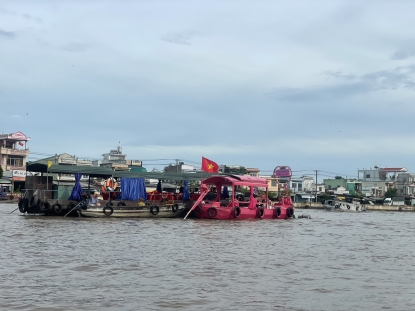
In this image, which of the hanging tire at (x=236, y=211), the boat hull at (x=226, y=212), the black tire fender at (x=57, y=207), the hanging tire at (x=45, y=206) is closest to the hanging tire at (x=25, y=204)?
the hanging tire at (x=45, y=206)

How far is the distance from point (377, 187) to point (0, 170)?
51091 mm

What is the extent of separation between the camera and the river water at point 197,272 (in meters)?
8.21

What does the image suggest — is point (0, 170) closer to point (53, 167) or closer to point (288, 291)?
point (53, 167)

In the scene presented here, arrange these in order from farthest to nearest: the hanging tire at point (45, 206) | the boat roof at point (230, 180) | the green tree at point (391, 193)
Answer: the green tree at point (391, 193)
the boat roof at point (230, 180)
the hanging tire at point (45, 206)

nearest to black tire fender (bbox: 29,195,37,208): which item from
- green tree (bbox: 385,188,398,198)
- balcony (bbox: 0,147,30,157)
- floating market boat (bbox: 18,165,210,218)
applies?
floating market boat (bbox: 18,165,210,218)

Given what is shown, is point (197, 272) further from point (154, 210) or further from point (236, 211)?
point (154, 210)

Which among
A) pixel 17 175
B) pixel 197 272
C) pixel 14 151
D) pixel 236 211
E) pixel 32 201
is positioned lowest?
pixel 197 272

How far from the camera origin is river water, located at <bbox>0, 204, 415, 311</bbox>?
26.9ft

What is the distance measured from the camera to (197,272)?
10742mm

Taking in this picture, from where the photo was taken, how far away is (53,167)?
26.8 m

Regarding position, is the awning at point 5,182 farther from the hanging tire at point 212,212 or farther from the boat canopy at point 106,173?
the hanging tire at point 212,212

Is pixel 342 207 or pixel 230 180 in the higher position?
pixel 230 180

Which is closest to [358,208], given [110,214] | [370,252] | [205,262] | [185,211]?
[185,211]

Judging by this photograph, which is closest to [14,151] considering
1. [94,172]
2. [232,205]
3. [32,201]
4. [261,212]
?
[94,172]
